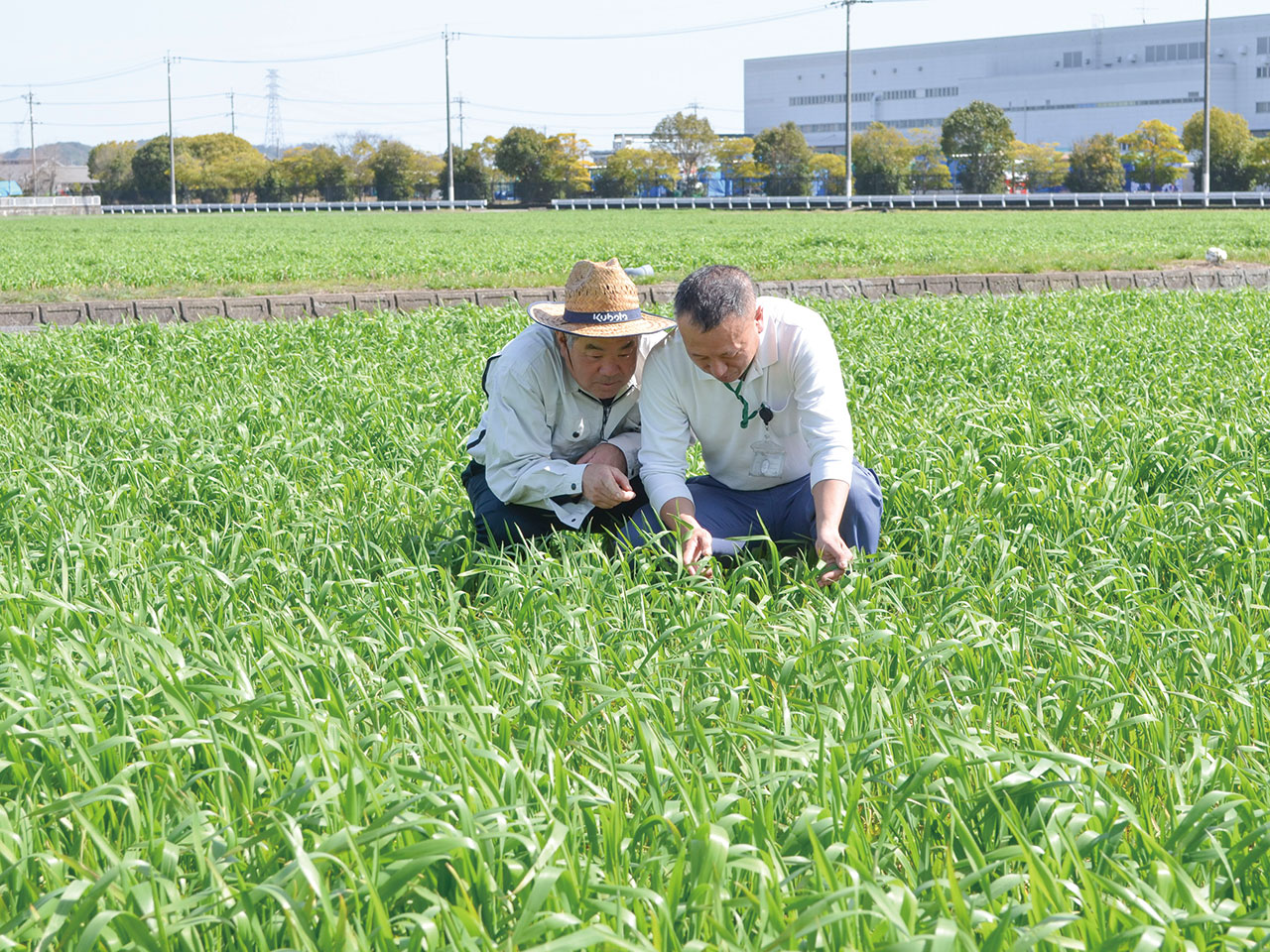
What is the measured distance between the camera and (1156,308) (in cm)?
1136

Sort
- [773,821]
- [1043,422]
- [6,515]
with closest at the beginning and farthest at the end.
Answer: [773,821], [6,515], [1043,422]

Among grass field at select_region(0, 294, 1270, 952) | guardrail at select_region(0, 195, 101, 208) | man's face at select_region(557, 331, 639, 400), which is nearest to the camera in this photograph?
grass field at select_region(0, 294, 1270, 952)

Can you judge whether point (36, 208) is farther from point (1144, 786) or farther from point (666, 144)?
point (1144, 786)

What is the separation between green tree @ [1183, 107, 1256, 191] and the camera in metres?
57.5

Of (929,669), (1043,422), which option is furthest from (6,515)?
(1043,422)

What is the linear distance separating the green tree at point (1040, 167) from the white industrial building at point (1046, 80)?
2096 cm

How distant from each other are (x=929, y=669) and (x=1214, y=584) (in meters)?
1.33

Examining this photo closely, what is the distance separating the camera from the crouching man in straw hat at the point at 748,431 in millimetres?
3635

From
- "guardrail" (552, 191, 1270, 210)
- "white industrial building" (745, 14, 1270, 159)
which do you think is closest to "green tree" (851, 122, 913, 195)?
"guardrail" (552, 191, 1270, 210)

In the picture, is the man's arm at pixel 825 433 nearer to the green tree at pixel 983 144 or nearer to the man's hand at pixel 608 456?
the man's hand at pixel 608 456

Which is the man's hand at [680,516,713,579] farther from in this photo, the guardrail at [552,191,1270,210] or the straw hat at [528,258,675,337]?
the guardrail at [552,191,1270,210]

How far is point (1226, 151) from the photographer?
58.2m

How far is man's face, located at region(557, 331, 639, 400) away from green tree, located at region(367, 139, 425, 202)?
2954 inches

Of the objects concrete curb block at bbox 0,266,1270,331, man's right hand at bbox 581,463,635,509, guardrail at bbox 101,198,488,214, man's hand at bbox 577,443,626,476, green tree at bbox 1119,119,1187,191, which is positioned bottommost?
man's right hand at bbox 581,463,635,509
